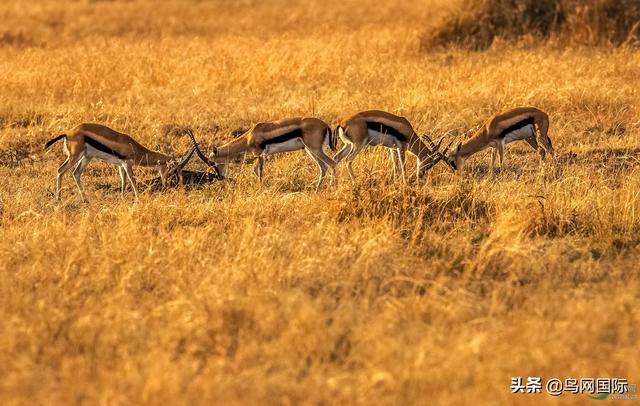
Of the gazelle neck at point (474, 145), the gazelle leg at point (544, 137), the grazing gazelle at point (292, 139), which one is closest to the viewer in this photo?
the grazing gazelle at point (292, 139)

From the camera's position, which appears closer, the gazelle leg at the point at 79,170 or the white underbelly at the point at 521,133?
the gazelle leg at the point at 79,170

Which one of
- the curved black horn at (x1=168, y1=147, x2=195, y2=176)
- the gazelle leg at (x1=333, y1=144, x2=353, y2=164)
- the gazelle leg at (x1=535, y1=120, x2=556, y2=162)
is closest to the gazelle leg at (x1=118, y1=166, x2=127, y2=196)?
the curved black horn at (x1=168, y1=147, x2=195, y2=176)

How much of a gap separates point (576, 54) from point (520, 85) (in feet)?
10.6

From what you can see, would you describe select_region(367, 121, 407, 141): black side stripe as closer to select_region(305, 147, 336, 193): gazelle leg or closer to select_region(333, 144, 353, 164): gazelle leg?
select_region(333, 144, 353, 164): gazelle leg

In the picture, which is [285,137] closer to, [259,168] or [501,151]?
[259,168]

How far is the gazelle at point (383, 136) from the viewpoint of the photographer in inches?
399

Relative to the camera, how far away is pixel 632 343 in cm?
574

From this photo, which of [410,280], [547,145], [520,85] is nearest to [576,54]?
[520,85]

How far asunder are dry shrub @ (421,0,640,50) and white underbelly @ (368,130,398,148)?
709 centimetres

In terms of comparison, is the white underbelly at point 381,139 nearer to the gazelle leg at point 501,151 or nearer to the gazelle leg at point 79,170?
the gazelle leg at point 501,151

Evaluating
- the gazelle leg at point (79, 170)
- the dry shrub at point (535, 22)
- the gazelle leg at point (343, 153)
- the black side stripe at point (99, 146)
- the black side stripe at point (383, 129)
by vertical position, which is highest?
the dry shrub at point (535, 22)

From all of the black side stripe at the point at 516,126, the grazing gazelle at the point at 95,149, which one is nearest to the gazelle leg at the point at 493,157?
the black side stripe at the point at 516,126

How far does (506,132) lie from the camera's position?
10.4 m

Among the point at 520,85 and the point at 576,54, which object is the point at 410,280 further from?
the point at 576,54
